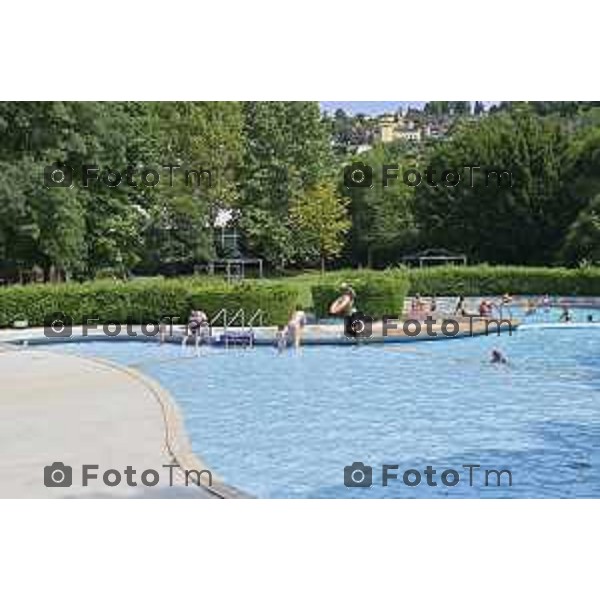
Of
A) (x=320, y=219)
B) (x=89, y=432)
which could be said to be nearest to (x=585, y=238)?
(x=320, y=219)

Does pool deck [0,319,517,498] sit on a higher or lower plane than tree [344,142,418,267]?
lower

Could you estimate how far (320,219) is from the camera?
1808cm

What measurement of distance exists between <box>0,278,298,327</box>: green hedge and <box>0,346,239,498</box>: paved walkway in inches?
214

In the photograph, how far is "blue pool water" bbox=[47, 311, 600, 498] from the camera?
1020cm

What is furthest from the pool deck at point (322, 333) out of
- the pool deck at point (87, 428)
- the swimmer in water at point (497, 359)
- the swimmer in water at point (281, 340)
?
the swimmer in water at point (497, 359)

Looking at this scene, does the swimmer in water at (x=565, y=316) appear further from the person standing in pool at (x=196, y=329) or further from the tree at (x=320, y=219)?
the person standing in pool at (x=196, y=329)

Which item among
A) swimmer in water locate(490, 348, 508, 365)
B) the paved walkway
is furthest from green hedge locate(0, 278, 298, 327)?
the paved walkway

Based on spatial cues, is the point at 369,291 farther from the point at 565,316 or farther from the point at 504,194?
the point at 565,316

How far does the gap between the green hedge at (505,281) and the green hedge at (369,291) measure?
5.27 ft

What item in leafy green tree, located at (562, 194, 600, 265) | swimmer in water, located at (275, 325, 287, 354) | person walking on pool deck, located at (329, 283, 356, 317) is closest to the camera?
swimmer in water, located at (275, 325, 287, 354)

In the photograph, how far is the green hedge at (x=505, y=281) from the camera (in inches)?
984

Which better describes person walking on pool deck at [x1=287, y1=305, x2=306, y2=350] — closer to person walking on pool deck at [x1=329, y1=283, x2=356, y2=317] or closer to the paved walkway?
person walking on pool deck at [x1=329, y1=283, x2=356, y2=317]

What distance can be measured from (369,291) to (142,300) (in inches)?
212

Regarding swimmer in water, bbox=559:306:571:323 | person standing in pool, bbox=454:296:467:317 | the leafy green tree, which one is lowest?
swimmer in water, bbox=559:306:571:323
